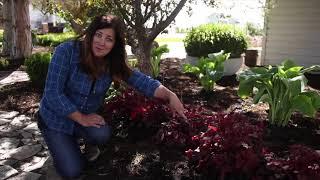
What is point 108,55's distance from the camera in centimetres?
346

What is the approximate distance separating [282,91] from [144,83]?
1658mm

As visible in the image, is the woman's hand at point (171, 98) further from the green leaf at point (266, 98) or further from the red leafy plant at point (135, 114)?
the green leaf at point (266, 98)

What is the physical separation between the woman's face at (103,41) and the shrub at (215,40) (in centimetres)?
555

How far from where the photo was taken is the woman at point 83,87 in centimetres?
324

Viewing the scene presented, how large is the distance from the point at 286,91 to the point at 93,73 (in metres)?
2.08

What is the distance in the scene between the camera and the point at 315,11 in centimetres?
1028

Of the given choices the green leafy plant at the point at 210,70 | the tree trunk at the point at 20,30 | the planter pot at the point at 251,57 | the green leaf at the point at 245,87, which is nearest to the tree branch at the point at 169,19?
the green leafy plant at the point at 210,70

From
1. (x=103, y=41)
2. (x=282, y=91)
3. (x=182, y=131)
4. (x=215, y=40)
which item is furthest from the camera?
(x=215, y=40)

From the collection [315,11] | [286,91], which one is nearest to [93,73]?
[286,91]

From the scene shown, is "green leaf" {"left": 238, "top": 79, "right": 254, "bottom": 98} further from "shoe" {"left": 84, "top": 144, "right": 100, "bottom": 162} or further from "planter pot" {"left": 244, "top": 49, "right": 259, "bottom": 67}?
"planter pot" {"left": 244, "top": 49, "right": 259, "bottom": 67}

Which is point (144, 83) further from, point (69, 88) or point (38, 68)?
point (38, 68)

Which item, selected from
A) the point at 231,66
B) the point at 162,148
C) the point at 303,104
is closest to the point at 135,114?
the point at 162,148

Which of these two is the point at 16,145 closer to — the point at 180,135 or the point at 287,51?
the point at 180,135

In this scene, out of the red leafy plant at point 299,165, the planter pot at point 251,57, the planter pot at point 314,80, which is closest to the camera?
the red leafy plant at point 299,165
